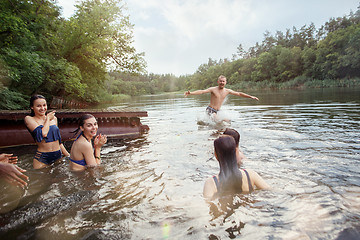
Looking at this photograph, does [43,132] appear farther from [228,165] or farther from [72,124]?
[228,165]

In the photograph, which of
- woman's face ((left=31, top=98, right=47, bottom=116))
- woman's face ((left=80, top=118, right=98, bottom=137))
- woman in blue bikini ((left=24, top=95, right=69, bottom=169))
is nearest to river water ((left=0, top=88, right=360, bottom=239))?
woman in blue bikini ((left=24, top=95, right=69, bottom=169))

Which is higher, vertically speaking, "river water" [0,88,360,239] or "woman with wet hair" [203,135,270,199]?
"woman with wet hair" [203,135,270,199]

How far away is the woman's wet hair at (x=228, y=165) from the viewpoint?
2920 mm

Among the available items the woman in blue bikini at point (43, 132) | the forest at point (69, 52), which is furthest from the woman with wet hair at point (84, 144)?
the forest at point (69, 52)

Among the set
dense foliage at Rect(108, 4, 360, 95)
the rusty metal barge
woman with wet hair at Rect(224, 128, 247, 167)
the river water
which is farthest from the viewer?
dense foliage at Rect(108, 4, 360, 95)

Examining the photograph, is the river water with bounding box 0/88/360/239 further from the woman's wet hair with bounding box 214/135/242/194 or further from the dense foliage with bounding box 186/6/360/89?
the dense foliage with bounding box 186/6/360/89

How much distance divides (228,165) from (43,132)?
4.14 metres

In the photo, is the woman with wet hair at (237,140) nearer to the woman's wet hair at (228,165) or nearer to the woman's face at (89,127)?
the woman's wet hair at (228,165)

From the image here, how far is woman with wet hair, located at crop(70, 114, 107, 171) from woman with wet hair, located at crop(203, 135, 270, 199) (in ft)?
8.55

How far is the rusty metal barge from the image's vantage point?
734 cm

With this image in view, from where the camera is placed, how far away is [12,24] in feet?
37.7

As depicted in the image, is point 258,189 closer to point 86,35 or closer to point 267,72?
point 86,35

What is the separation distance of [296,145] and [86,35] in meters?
20.6

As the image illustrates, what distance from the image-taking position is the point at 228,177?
3053 millimetres
